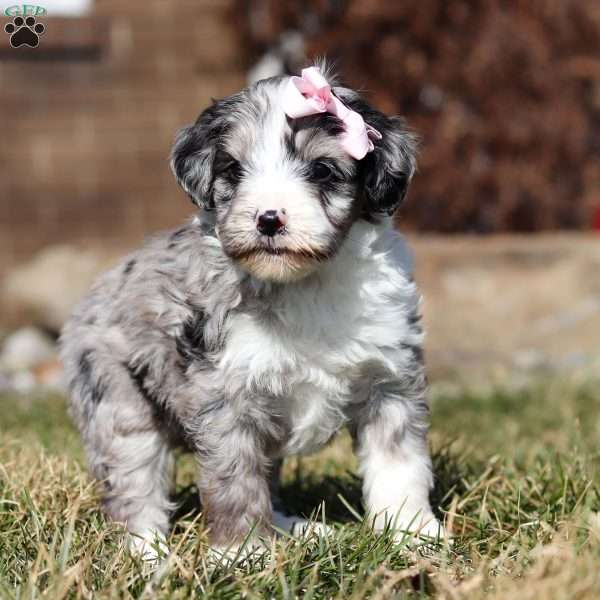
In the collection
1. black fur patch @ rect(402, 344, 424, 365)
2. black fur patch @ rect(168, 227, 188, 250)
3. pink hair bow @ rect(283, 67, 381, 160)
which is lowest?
black fur patch @ rect(402, 344, 424, 365)

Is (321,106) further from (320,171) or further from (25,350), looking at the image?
(25,350)

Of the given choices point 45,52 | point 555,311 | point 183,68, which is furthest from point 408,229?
point 45,52

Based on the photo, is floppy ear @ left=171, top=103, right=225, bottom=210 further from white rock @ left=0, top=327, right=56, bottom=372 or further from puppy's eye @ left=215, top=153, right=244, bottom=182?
white rock @ left=0, top=327, right=56, bottom=372

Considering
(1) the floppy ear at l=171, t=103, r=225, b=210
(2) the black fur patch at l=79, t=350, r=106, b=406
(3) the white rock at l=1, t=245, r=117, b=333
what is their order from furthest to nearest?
(3) the white rock at l=1, t=245, r=117, b=333 → (2) the black fur patch at l=79, t=350, r=106, b=406 → (1) the floppy ear at l=171, t=103, r=225, b=210

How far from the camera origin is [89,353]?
13.8 ft

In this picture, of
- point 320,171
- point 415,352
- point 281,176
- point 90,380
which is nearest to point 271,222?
point 281,176

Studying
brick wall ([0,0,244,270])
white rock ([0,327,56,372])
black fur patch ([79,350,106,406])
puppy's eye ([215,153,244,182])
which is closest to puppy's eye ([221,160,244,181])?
puppy's eye ([215,153,244,182])

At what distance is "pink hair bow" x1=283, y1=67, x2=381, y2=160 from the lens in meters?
3.60

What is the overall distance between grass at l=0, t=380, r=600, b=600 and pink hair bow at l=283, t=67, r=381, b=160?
4.32 ft

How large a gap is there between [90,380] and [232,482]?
2.83 feet

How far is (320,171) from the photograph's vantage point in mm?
3674

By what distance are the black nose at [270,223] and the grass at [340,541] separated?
1.03 metres

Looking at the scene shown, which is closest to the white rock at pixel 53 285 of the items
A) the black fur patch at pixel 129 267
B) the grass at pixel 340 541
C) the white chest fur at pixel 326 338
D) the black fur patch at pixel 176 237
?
the grass at pixel 340 541

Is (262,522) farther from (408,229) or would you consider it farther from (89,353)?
(408,229)
